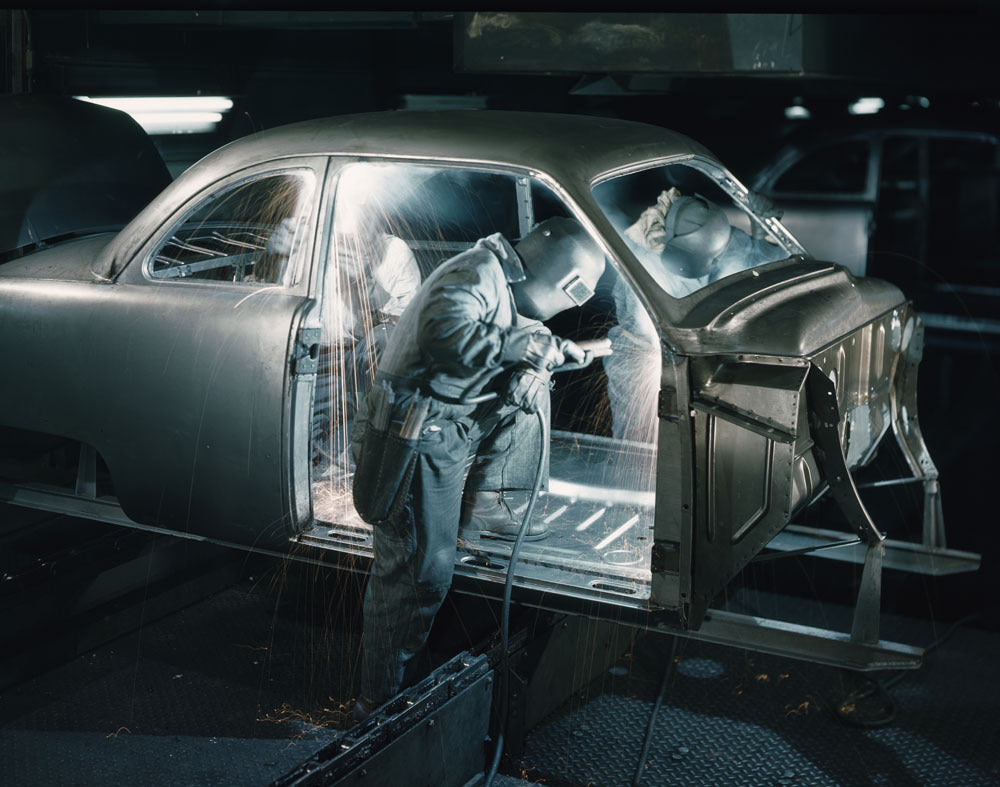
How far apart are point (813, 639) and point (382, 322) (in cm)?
216

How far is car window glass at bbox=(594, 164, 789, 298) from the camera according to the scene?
141 inches

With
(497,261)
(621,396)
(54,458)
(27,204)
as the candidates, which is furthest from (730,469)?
(54,458)

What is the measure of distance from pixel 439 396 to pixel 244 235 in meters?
1.41

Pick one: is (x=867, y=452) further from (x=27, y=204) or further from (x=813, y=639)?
(x=27, y=204)

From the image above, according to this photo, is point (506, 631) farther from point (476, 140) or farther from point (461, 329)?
point (476, 140)

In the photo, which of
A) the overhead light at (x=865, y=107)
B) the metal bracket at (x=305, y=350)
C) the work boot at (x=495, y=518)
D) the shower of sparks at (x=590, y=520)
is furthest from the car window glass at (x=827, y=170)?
the metal bracket at (x=305, y=350)

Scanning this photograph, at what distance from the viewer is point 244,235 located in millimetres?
4320

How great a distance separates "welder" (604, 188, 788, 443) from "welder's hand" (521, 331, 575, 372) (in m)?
0.31

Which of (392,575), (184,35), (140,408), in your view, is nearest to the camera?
(392,575)

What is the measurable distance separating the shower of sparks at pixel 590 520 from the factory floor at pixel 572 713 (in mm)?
601

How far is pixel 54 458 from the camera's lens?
561 cm

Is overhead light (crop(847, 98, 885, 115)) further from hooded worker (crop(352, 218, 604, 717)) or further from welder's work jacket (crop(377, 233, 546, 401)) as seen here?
welder's work jacket (crop(377, 233, 546, 401))

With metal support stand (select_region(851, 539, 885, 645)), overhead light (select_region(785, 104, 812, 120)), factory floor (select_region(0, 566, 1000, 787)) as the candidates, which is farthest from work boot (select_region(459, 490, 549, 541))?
overhead light (select_region(785, 104, 812, 120))

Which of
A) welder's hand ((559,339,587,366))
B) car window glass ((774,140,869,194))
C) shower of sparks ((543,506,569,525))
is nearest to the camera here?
welder's hand ((559,339,587,366))
